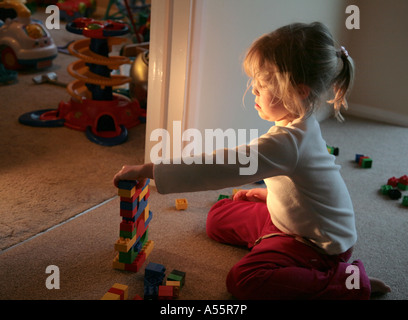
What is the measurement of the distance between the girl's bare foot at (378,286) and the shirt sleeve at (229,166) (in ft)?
1.11

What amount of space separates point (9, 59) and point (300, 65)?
6.50 feet

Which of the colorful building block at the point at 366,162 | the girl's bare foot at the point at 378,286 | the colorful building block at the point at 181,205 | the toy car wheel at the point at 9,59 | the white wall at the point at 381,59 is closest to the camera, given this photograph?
the girl's bare foot at the point at 378,286

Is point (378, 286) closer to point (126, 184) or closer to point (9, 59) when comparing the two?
point (126, 184)

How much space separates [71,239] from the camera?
1.19 meters

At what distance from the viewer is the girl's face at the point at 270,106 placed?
3.34 feet

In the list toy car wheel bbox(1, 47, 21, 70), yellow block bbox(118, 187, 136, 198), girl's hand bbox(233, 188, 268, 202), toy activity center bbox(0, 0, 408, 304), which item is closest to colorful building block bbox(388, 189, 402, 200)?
toy activity center bbox(0, 0, 408, 304)

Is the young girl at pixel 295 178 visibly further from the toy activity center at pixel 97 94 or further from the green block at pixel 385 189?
the toy activity center at pixel 97 94

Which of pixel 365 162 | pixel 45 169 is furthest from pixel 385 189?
pixel 45 169

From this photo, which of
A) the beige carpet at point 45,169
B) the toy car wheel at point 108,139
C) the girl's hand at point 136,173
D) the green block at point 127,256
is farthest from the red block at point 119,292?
the toy car wheel at point 108,139

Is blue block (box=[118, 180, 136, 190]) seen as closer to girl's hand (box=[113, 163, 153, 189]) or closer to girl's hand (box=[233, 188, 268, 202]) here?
girl's hand (box=[113, 163, 153, 189])

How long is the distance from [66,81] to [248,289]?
178cm

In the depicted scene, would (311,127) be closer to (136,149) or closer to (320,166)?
(320,166)

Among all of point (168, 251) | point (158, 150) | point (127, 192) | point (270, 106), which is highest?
point (270, 106)

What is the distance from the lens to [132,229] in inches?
40.8
